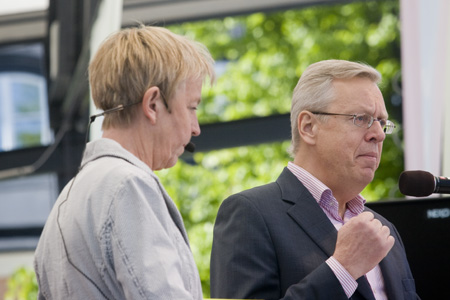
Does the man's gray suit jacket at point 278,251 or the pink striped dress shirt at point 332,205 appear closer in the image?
the man's gray suit jacket at point 278,251

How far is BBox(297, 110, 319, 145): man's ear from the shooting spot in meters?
2.20

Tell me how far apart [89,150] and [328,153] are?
0.93 m

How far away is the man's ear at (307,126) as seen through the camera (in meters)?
2.20

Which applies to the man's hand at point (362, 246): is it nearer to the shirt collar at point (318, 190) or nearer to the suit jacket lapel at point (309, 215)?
the suit jacket lapel at point (309, 215)

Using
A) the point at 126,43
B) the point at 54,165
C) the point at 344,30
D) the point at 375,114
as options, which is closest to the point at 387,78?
the point at 344,30

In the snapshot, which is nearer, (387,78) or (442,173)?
(442,173)

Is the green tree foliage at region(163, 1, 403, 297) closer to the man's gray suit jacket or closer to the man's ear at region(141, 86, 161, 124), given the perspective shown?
the man's gray suit jacket

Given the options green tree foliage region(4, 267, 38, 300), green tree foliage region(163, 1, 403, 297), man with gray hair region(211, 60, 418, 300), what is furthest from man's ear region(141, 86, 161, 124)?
green tree foliage region(163, 1, 403, 297)

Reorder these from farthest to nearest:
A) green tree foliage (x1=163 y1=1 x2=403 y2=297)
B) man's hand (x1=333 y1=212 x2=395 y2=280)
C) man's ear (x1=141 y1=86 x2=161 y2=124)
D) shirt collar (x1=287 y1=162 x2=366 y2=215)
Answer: green tree foliage (x1=163 y1=1 x2=403 y2=297) < shirt collar (x1=287 y1=162 x2=366 y2=215) < man's hand (x1=333 y1=212 x2=395 y2=280) < man's ear (x1=141 y1=86 x2=161 y2=124)

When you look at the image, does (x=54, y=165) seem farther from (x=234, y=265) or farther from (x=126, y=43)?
(x=126, y=43)

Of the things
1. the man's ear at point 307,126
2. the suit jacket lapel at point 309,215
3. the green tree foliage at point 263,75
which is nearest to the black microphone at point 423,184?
the suit jacket lapel at point 309,215

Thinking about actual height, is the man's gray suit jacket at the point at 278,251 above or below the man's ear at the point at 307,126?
below

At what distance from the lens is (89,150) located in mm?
1406

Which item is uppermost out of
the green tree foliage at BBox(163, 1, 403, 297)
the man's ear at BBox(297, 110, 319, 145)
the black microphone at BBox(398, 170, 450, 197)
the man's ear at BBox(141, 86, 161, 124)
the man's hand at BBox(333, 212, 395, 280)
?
the man's ear at BBox(141, 86, 161, 124)
